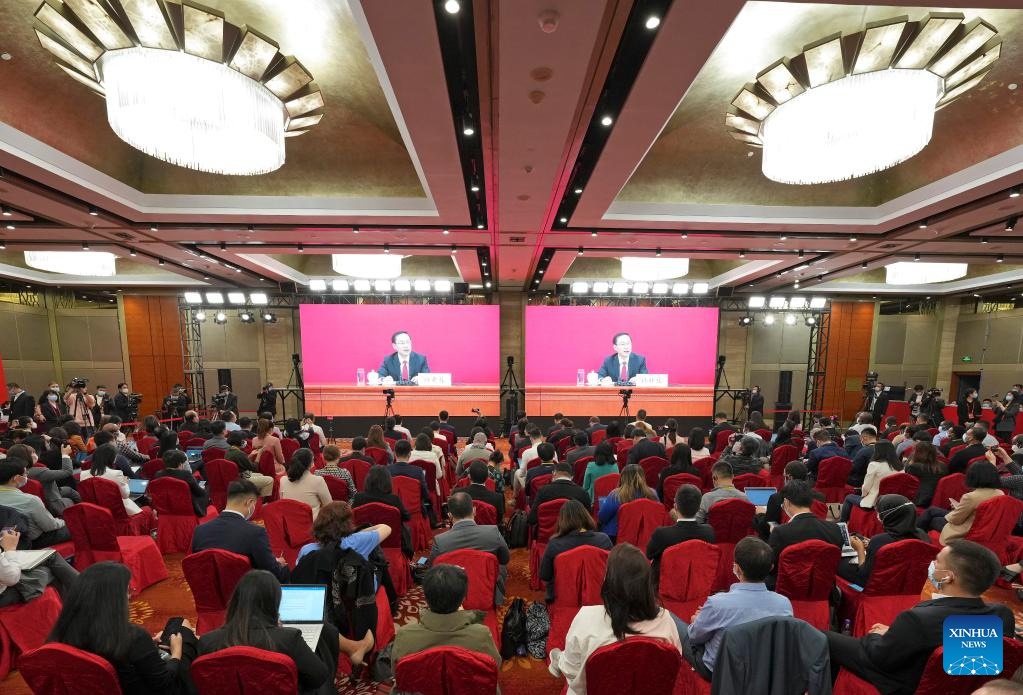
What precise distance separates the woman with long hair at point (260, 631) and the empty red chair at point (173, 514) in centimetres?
371

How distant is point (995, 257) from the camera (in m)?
9.60

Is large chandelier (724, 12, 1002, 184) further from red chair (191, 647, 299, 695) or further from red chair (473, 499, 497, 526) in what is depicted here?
red chair (191, 647, 299, 695)

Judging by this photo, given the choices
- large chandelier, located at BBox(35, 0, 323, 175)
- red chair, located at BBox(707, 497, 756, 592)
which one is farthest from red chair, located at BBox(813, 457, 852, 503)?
large chandelier, located at BBox(35, 0, 323, 175)

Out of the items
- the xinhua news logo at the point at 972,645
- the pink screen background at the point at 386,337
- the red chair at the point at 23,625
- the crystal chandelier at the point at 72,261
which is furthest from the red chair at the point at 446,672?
the pink screen background at the point at 386,337

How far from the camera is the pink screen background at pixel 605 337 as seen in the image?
43.5ft

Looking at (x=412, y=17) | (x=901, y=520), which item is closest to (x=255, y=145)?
(x=412, y=17)

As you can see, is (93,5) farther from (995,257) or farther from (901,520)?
(995,257)

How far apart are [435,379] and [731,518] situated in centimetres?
1000

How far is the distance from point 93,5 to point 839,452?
8.84 meters

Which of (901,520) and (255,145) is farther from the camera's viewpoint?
(255,145)

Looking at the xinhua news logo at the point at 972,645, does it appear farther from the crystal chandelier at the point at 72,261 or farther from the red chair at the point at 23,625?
the crystal chandelier at the point at 72,261

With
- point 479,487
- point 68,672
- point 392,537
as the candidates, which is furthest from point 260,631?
point 479,487

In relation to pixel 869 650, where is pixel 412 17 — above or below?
above

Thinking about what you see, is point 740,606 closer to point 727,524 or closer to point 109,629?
point 727,524
